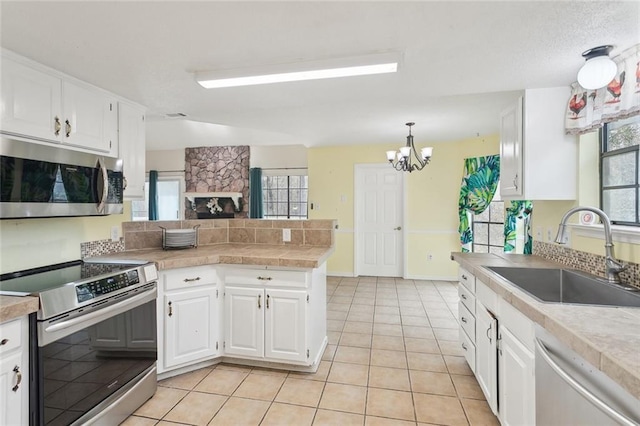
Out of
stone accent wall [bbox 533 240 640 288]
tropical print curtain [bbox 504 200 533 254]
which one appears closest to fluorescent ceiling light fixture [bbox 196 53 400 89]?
stone accent wall [bbox 533 240 640 288]

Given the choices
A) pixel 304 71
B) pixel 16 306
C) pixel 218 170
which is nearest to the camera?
pixel 16 306

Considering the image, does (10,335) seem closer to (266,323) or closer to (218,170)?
(266,323)

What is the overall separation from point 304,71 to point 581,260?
7.17 ft

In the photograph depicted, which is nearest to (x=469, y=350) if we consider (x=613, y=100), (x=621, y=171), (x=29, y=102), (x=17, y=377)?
(x=621, y=171)

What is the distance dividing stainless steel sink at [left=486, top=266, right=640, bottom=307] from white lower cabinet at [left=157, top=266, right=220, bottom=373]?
205 centimetres

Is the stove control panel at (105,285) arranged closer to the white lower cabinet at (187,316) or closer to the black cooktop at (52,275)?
the black cooktop at (52,275)

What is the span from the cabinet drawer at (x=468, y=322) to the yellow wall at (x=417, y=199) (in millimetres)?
2710

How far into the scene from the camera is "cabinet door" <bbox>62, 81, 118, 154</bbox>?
6.57 feet

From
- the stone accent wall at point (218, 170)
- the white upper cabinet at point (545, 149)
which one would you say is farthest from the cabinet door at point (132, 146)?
the stone accent wall at point (218, 170)

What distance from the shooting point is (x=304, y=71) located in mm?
1887

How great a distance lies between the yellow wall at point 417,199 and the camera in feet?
16.2

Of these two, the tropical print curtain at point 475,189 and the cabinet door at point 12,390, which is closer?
the cabinet door at point 12,390

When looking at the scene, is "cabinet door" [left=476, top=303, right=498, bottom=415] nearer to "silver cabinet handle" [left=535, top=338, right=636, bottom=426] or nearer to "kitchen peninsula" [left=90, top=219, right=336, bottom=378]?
"silver cabinet handle" [left=535, top=338, right=636, bottom=426]

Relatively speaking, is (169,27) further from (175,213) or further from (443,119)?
(175,213)
